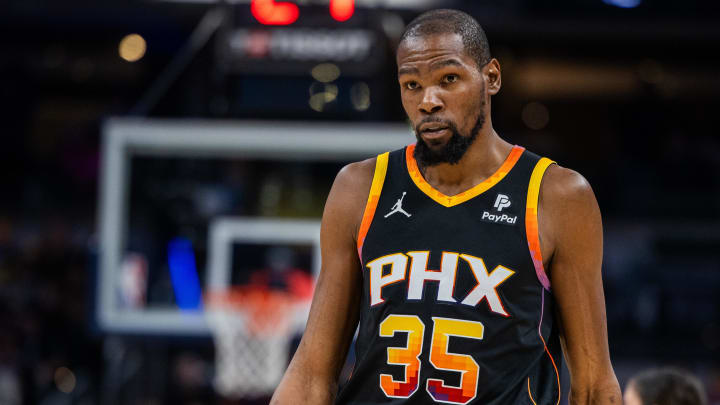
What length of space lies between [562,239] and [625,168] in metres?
11.6

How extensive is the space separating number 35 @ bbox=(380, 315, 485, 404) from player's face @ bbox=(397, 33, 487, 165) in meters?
0.41

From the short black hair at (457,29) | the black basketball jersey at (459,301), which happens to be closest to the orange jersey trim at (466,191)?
the black basketball jersey at (459,301)

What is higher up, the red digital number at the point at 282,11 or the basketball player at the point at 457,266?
the red digital number at the point at 282,11

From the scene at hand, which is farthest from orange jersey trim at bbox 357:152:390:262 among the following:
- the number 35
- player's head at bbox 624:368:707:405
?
player's head at bbox 624:368:707:405

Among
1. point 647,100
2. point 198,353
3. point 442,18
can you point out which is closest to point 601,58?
point 647,100

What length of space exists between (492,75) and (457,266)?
503 mm

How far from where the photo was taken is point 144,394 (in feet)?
32.5

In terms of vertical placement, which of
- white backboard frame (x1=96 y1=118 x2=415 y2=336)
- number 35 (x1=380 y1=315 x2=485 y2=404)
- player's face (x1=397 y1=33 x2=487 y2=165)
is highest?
white backboard frame (x1=96 y1=118 x2=415 y2=336)

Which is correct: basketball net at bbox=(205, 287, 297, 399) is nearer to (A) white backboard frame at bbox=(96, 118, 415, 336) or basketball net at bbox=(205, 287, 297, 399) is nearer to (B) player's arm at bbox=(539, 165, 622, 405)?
(A) white backboard frame at bbox=(96, 118, 415, 336)

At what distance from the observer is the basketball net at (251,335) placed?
7242mm

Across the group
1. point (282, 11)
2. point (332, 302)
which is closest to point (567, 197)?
point (332, 302)

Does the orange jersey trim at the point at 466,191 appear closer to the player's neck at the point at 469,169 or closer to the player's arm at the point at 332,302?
the player's neck at the point at 469,169

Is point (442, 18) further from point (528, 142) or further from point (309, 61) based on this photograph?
point (528, 142)

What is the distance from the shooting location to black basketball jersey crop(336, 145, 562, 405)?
228cm
